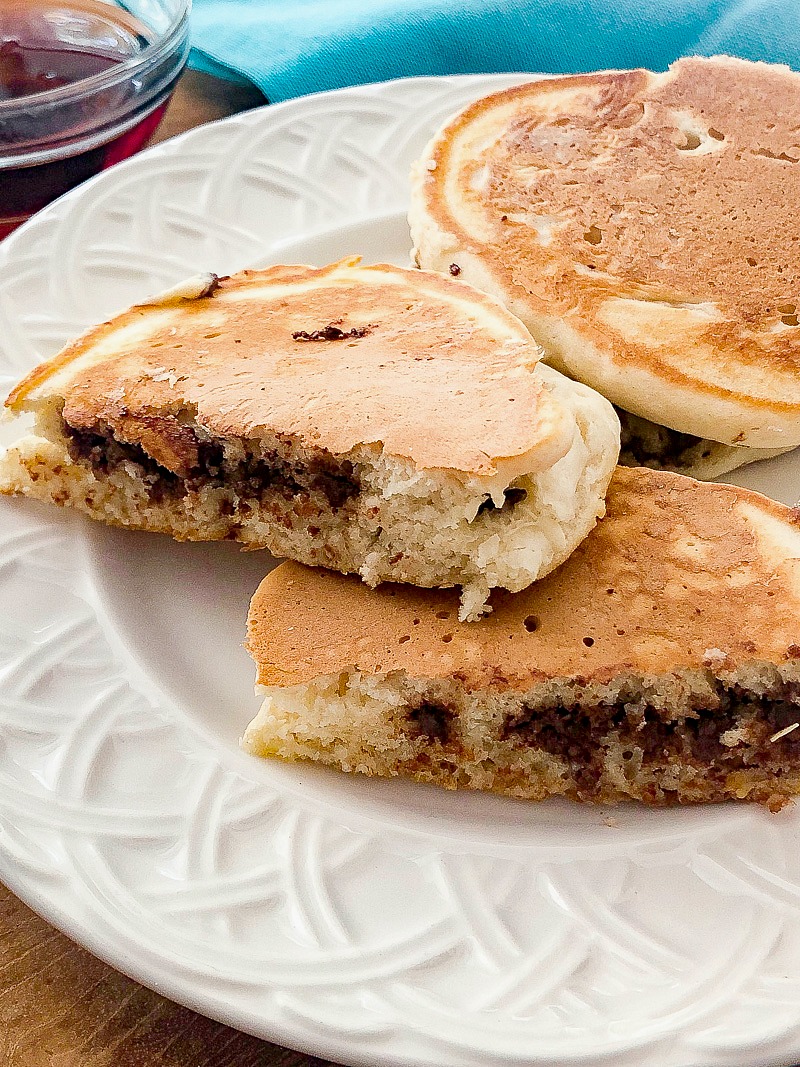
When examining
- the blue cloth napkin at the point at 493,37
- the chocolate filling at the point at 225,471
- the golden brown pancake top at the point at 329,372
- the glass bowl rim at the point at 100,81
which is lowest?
the chocolate filling at the point at 225,471

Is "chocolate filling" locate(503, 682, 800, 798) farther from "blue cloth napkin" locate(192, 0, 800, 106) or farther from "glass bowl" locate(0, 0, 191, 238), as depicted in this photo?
"blue cloth napkin" locate(192, 0, 800, 106)

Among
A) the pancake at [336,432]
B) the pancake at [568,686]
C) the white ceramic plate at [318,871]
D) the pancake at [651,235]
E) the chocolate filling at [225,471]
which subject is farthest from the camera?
the pancake at [651,235]

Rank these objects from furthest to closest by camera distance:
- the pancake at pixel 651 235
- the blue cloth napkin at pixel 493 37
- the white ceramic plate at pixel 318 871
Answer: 1. the blue cloth napkin at pixel 493 37
2. the pancake at pixel 651 235
3. the white ceramic plate at pixel 318 871

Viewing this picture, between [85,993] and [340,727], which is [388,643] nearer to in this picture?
[340,727]

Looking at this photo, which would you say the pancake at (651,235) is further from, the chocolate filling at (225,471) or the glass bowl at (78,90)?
the glass bowl at (78,90)

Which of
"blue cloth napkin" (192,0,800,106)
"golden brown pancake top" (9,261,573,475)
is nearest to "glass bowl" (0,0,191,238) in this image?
"blue cloth napkin" (192,0,800,106)

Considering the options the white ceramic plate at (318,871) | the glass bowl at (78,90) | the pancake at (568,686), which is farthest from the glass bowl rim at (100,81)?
the pancake at (568,686)

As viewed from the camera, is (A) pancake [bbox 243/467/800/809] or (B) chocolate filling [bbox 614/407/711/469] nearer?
(A) pancake [bbox 243/467/800/809]
